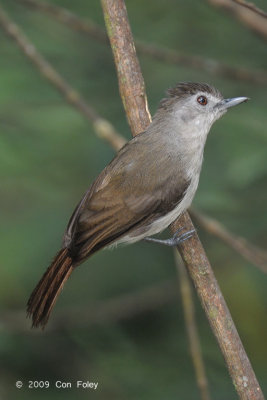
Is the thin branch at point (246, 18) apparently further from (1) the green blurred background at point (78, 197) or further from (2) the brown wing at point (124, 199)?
(2) the brown wing at point (124, 199)

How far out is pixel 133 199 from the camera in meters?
4.33

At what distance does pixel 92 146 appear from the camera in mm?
5371

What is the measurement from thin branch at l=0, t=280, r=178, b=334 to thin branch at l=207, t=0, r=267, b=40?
1619mm

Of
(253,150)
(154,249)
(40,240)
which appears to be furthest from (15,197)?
(253,150)

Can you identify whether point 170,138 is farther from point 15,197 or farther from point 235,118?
point 15,197

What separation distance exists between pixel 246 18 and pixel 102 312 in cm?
189

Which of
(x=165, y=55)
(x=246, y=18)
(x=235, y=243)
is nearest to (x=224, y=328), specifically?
(x=235, y=243)

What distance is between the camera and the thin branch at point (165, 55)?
4.84m

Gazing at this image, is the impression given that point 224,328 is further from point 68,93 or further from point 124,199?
point 68,93

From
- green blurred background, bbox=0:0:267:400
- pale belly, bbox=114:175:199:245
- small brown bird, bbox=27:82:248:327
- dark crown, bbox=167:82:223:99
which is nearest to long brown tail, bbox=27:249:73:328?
small brown bird, bbox=27:82:248:327

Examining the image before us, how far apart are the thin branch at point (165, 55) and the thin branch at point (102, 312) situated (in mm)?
1341

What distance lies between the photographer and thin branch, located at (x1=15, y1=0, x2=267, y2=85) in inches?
191

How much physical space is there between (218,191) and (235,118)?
45cm

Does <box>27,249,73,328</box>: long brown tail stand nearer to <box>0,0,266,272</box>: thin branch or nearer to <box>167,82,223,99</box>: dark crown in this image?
<box>0,0,266,272</box>: thin branch
